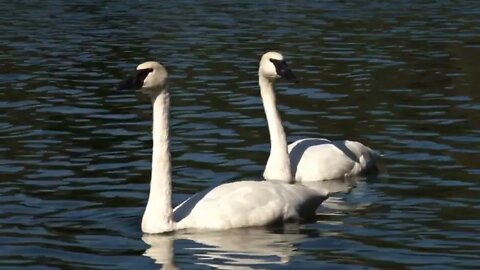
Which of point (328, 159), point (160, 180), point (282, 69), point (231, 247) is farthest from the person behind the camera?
point (328, 159)

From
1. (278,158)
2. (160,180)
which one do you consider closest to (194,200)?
(160,180)

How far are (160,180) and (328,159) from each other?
12.1ft

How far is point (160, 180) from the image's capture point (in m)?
12.8

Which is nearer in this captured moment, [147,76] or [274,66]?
[147,76]

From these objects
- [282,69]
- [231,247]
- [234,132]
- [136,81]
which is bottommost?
[231,247]

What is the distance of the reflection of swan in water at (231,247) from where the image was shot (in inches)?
454

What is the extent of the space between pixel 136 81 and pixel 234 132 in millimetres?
6143

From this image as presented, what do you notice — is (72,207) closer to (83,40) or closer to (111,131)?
(111,131)

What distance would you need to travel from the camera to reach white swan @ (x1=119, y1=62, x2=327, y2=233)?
12.6 metres

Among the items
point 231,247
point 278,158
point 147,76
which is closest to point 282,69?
point 278,158

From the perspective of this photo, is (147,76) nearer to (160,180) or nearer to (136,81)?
(136,81)

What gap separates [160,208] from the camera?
41.5ft

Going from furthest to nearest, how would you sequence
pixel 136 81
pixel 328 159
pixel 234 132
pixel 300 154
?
pixel 234 132 < pixel 300 154 < pixel 328 159 < pixel 136 81

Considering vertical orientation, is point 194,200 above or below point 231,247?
above
